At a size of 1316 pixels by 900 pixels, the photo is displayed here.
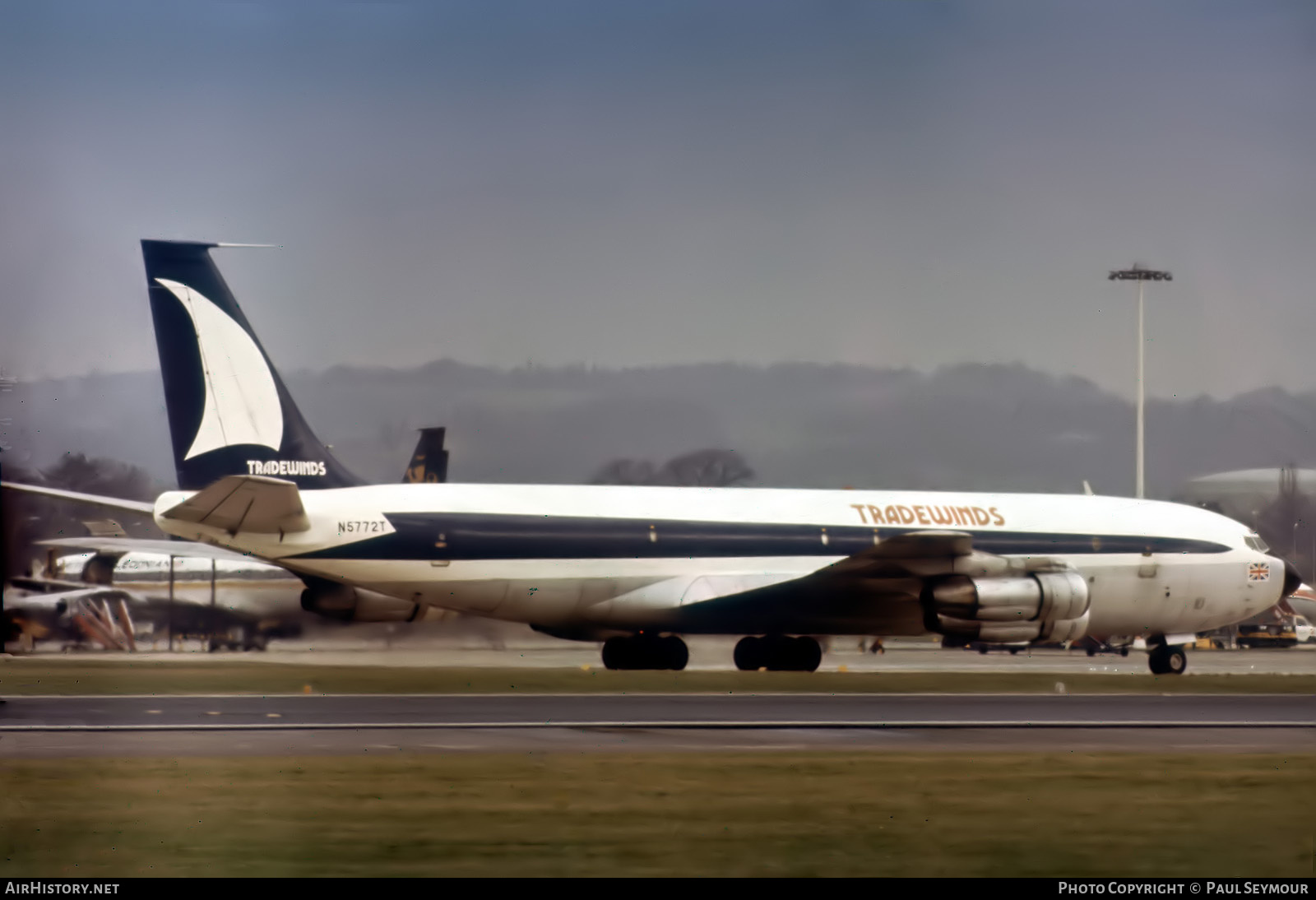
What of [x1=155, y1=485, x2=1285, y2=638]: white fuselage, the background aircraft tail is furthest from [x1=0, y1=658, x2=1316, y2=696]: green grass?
the background aircraft tail

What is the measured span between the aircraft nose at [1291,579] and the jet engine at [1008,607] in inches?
323

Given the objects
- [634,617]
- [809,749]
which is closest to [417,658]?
[634,617]

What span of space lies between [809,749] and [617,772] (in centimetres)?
306

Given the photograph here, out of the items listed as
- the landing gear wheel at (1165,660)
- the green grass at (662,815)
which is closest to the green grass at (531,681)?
the landing gear wheel at (1165,660)

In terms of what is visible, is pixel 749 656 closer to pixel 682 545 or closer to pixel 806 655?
pixel 806 655

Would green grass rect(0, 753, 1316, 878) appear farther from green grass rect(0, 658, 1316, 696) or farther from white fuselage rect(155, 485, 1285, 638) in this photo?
white fuselage rect(155, 485, 1285, 638)

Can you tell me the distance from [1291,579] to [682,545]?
55.1ft

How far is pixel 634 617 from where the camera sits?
3384cm

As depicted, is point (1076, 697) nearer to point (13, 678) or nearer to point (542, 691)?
point (542, 691)

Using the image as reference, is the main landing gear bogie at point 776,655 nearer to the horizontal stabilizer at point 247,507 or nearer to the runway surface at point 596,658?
the runway surface at point 596,658

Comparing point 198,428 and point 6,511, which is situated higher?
point 198,428

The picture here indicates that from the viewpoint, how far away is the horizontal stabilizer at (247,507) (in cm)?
2833

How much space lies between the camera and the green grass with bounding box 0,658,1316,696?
2794 centimetres

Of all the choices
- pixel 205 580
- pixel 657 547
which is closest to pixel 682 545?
pixel 657 547
